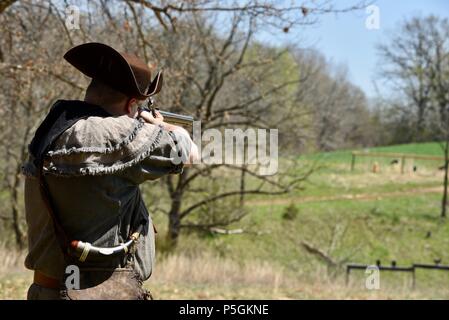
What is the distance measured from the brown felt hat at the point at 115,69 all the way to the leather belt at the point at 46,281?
0.86 metres

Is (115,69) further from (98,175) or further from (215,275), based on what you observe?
(215,275)

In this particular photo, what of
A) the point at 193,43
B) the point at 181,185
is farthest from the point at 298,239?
the point at 193,43

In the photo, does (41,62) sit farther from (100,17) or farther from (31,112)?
(31,112)

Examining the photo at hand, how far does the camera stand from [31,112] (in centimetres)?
1597

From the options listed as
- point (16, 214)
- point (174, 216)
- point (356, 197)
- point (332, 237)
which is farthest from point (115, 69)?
point (356, 197)

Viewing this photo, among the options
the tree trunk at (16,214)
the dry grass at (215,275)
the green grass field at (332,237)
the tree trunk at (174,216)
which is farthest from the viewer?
the tree trunk at (174,216)

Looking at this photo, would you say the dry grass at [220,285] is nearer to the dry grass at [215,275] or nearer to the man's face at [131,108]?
the dry grass at [215,275]

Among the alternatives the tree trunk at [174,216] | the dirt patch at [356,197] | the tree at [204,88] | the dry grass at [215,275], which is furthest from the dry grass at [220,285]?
the dirt patch at [356,197]

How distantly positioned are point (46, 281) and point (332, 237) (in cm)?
2123

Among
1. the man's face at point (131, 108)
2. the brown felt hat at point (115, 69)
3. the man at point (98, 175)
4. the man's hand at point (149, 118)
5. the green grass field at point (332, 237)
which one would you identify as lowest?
the green grass field at point (332, 237)

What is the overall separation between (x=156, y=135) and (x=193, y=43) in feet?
43.6

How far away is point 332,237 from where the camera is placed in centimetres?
2325

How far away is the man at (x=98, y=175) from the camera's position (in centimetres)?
254

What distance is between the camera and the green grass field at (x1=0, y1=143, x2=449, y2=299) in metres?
8.90
